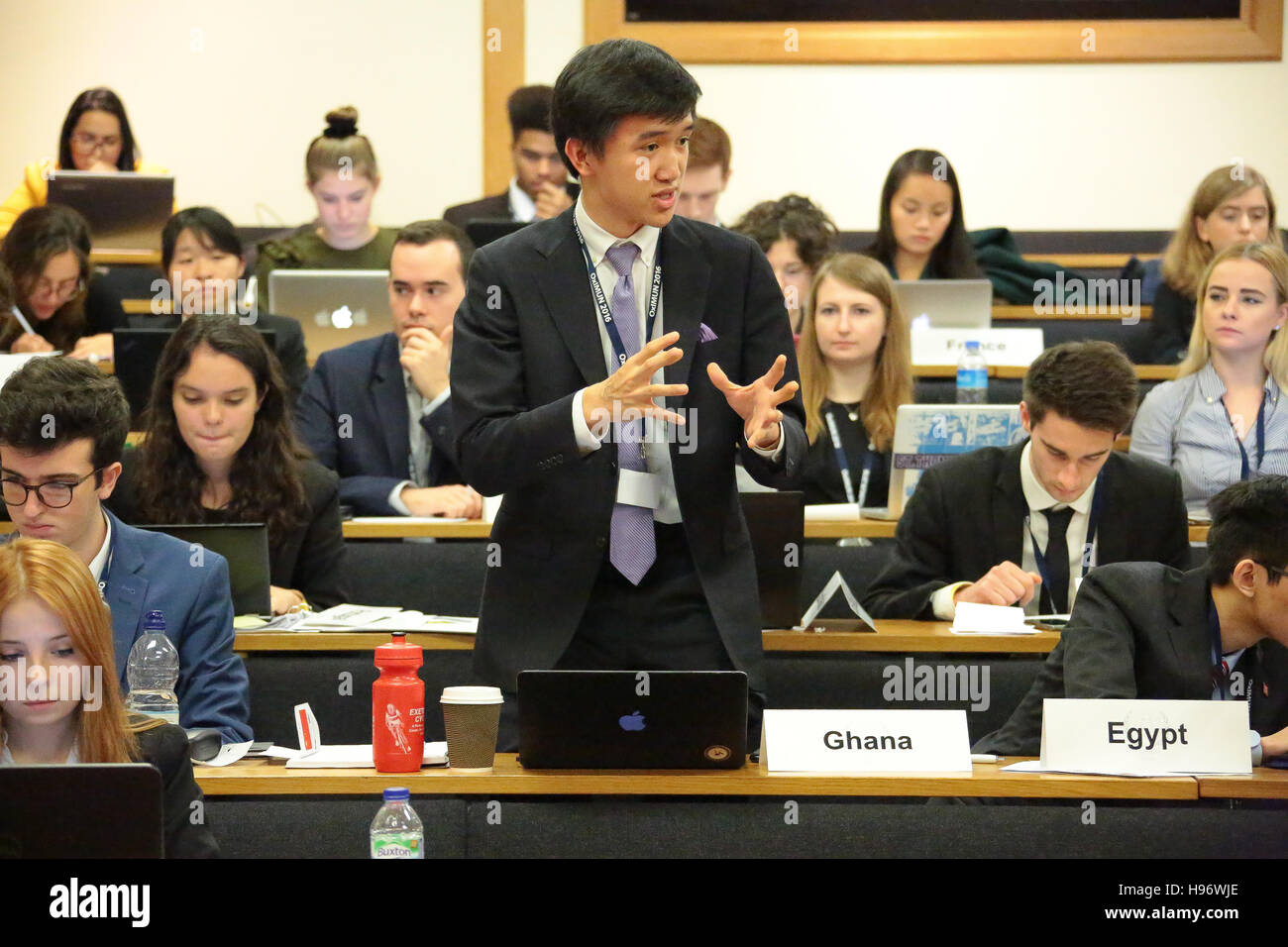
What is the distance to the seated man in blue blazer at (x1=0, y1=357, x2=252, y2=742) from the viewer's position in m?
2.62

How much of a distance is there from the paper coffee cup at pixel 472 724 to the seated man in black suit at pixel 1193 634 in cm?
86

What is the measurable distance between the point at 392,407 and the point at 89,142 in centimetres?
240

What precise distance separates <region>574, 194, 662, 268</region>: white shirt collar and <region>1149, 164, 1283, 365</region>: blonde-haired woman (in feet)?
10.4

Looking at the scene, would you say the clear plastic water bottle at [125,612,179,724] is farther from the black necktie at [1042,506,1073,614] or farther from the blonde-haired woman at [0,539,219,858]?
the black necktie at [1042,506,1073,614]

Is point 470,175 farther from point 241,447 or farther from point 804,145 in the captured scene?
point 241,447

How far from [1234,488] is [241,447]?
2.04 metres

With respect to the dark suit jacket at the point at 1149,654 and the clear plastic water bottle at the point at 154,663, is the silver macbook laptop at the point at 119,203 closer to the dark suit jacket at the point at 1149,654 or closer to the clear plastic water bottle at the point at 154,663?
the clear plastic water bottle at the point at 154,663

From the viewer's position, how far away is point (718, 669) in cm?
231

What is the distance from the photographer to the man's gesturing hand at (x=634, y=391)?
6.81ft

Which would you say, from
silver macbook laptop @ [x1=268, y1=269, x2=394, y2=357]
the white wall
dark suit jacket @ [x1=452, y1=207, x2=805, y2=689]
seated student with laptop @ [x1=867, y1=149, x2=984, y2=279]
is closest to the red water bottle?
dark suit jacket @ [x1=452, y1=207, x2=805, y2=689]

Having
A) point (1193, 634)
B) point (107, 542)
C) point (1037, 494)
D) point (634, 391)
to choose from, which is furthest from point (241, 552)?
point (1193, 634)

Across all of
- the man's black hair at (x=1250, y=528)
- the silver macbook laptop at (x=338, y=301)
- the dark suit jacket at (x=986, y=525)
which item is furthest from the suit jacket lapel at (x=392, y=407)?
the man's black hair at (x=1250, y=528)
